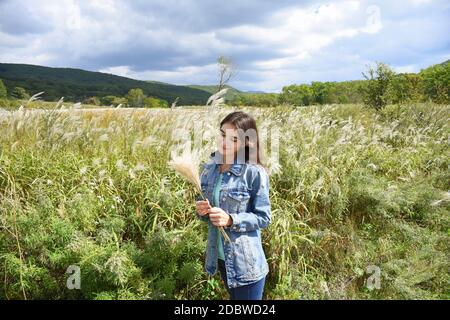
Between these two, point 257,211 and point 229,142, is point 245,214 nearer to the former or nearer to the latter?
point 257,211

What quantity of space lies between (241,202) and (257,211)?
0.12m

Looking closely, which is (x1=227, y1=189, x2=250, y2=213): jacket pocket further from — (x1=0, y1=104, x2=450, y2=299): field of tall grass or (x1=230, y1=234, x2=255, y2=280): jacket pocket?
(x1=0, y1=104, x2=450, y2=299): field of tall grass

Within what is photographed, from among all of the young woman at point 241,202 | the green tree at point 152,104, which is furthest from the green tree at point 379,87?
the young woman at point 241,202

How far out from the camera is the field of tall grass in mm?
3203

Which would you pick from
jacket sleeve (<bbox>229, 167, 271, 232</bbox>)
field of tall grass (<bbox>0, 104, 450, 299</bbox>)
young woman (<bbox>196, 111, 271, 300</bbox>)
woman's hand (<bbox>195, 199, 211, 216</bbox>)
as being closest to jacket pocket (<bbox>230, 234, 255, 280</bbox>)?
young woman (<bbox>196, 111, 271, 300</bbox>)

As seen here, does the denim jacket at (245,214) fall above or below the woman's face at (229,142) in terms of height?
below

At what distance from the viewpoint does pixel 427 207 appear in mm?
5301

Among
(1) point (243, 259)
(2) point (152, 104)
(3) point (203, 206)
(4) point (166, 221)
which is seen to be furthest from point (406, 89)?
(3) point (203, 206)

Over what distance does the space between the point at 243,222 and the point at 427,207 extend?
4011 mm

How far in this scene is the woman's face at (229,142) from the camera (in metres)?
2.43

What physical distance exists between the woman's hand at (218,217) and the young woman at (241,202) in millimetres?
32

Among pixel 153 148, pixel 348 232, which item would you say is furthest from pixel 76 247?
pixel 348 232

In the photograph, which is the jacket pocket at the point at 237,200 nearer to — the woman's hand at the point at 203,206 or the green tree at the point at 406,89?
the woman's hand at the point at 203,206
